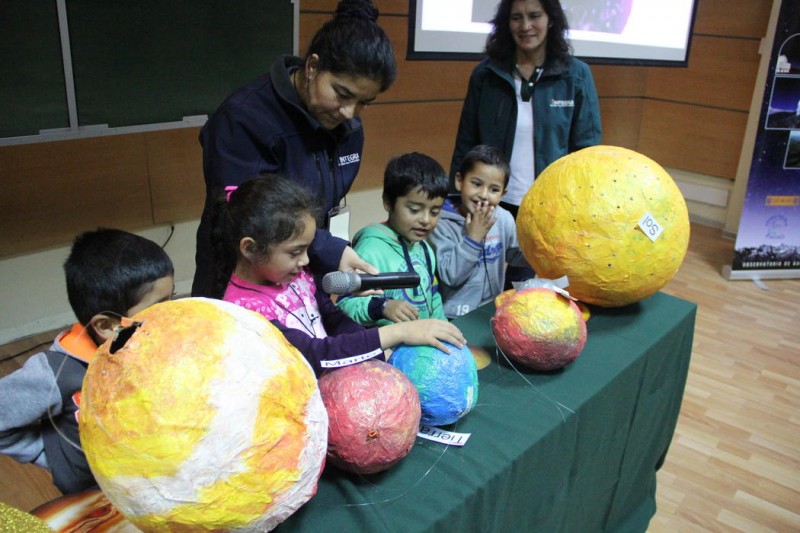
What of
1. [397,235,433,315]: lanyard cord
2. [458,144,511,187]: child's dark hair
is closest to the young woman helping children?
[397,235,433,315]: lanyard cord

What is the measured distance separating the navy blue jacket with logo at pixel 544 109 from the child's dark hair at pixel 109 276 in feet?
5.15

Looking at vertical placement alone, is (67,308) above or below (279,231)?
below

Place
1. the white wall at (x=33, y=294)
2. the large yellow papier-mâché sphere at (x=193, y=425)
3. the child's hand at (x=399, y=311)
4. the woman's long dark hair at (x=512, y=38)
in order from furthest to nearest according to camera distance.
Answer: the white wall at (x=33, y=294)
the woman's long dark hair at (x=512, y=38)
the child's hand at (x=399, y=311)
the large yellow papier-mâché sphere at (x=193, y=425)

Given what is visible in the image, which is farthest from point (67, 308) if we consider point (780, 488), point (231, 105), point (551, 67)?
point (780, 488)

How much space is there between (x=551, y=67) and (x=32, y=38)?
2.06 m

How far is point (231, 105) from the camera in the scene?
4.48ft

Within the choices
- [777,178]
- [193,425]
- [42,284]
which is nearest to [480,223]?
[193,425]

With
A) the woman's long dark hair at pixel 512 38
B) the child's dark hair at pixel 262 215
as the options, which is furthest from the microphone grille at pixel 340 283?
the woman's long dark hair at pixel 512 38

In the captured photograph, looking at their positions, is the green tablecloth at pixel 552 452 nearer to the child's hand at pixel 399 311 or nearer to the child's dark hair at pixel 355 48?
the child's hand at pixel 399 311

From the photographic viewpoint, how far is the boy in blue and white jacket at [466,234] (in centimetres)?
174

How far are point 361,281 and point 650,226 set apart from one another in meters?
0.67

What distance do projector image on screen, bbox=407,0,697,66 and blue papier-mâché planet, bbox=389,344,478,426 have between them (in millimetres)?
2592

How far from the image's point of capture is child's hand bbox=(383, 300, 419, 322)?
1.36 m

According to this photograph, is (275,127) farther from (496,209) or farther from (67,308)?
(67,308)
